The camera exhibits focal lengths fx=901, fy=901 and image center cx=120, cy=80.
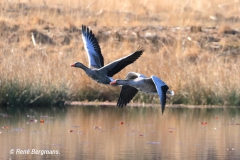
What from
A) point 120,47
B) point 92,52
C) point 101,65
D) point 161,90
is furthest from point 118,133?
point 120,47

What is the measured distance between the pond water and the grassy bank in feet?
3.18

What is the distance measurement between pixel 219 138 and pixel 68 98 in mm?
6753

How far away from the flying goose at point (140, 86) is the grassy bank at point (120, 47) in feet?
17.7

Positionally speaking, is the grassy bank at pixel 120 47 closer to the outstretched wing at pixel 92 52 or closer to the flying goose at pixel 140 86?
the outstretched wing at pixel 92 52

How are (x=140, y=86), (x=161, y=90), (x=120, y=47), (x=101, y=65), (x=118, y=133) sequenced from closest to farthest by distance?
(x=161, y=90)
(x=140, y=86)
(x=118, y=133)
(x=101, y=65)
(x=120, y=47)

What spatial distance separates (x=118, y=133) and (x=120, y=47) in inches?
515

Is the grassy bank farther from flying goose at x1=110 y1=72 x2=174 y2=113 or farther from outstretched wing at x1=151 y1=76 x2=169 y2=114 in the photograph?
outstretched wing at x1=151 y1=76 x2=169 y2=114

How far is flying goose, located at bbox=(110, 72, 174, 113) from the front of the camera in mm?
14898

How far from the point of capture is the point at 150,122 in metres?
19.1

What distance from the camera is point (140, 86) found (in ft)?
51.5

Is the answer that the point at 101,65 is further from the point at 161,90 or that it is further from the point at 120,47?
the point at 120,47

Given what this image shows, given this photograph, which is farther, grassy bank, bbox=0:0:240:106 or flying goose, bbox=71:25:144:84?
grassy bank, bbox=0:0:240:106

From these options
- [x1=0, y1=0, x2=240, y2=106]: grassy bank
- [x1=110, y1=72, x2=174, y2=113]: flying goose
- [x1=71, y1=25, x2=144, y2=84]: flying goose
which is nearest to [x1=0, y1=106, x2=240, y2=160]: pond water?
[x1=110, y1=72, x2=174, y2=113]: flying goose

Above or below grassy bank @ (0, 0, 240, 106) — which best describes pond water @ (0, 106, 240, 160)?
below
